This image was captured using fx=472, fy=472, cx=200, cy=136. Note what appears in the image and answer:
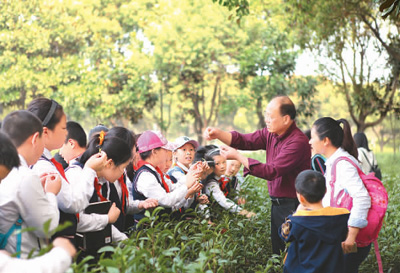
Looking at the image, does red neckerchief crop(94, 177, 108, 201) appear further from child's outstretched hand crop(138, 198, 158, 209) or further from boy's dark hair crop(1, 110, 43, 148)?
boy's dark hair crop(1, 110, 43, 148)

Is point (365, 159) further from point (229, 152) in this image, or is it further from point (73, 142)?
point (73, 142)

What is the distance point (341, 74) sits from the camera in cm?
1866

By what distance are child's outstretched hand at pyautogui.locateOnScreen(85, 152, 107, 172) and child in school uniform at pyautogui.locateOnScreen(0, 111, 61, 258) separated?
61 centimetres

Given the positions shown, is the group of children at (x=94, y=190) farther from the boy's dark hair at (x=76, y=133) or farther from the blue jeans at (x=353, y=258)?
the blue jeans at (x=353, y=258)

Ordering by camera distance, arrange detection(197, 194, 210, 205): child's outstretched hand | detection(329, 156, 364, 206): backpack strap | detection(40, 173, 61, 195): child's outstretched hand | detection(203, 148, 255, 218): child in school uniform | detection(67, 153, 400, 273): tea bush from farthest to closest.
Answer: detection(203, 148, 255, 218): child in school uniform, detection(197, 194, 210, 205): child's outstretched hand, detection(329, 156, 364, 206): backpack strap, detection(40, 173, 61, 195): child's outstretched hand, detection(67, 153, 400, 273): tea bush

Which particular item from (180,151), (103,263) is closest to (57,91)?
(180,151)

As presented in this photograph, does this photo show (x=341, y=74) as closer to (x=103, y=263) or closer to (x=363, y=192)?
(x=363, y=192)

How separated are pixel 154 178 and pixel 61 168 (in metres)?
1.30

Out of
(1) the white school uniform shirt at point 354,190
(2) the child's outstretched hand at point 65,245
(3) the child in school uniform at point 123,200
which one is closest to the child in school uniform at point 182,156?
(3) the child in school uniform at point 123,200

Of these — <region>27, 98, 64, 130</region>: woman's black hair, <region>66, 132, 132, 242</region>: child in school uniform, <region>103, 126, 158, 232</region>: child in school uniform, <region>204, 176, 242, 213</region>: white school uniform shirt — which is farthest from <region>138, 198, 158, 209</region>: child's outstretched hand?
<region>27, 98, 64, 130</region>: woman's black hair

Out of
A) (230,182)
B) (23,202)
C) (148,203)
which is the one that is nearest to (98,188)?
(148,203)

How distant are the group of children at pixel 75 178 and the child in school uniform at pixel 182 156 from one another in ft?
0.03

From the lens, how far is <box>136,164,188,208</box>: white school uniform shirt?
14.2 feet

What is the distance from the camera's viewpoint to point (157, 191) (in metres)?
4.42
